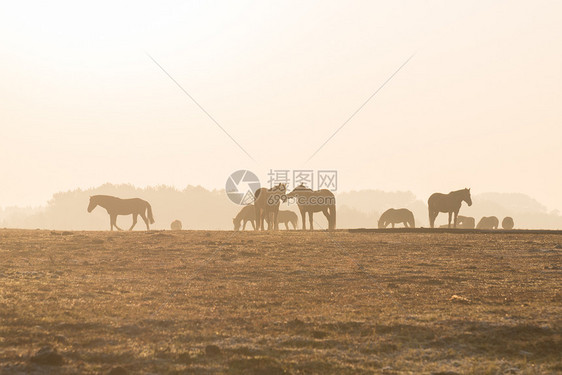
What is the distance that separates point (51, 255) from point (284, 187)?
69.2ft

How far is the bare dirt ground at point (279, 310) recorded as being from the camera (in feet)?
34.0

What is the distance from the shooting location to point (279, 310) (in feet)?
45.0

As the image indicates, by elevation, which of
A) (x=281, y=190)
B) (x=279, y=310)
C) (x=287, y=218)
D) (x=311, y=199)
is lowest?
(x=279, y=310)

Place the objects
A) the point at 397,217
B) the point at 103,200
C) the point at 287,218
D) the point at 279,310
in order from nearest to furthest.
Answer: the point at 279,310, the point at 103,200, the point at 397,217, the point at 287,218

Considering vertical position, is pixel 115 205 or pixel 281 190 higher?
pixel 281 190

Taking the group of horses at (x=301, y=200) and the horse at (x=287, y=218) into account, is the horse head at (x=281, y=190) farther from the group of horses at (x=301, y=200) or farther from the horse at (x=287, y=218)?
the horse at (x=287, y=218)

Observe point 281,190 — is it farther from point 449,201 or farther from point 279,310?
point 279,310

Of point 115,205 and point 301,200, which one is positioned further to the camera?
point 115,205

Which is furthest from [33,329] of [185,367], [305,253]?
[305,253]

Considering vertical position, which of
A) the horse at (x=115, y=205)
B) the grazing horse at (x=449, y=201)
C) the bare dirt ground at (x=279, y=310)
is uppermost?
the grazing horse at (x=449, y=201)

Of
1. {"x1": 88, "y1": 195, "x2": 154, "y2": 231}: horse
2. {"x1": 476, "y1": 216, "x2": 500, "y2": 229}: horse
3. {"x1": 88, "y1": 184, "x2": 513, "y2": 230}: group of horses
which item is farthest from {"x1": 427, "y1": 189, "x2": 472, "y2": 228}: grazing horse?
{"x1": 476, "y1": 216, "x2": 500, "y2": 229}: horse

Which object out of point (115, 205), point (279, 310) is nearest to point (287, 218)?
point (115, 205)

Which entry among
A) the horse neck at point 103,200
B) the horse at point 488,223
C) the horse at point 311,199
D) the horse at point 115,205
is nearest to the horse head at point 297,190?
the horse at point 311,199

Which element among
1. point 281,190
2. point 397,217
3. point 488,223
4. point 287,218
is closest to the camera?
point 281,190
